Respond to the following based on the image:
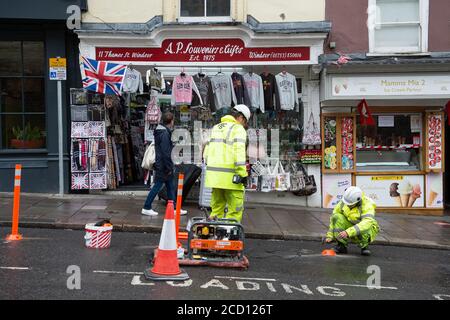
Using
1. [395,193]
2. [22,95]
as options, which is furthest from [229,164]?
[22,95]

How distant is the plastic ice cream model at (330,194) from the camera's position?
12.3 meters

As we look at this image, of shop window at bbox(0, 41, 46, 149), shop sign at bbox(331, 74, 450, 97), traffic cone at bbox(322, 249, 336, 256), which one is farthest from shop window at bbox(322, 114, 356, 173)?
shop window at bbox(0, 41, 46, 149)

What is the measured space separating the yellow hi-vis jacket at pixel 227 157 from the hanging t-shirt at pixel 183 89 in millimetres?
4833

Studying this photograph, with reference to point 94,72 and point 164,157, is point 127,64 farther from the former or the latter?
point 164,157

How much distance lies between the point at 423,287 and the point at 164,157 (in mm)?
5024

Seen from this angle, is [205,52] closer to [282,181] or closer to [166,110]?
[166,110]

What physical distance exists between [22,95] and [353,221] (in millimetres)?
8077

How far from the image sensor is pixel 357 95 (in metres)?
11.7

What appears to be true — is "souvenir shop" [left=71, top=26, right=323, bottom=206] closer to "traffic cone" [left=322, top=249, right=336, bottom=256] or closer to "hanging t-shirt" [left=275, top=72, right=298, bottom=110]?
"hanging t-shirt" [left=275, top=72, right=298, bottom=110]

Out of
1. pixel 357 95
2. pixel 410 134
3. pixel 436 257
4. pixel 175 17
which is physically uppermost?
pixel 175 17

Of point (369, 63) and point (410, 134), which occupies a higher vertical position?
point (369, 63)

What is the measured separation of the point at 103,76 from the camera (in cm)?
1133
